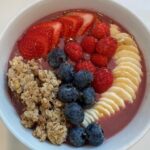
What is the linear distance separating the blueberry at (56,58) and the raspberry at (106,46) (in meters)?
0.09

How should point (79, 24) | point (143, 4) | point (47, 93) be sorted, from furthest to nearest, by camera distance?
point (143, 4), point (79, 24), point (47, 93)

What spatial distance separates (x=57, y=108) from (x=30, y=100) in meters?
0.06

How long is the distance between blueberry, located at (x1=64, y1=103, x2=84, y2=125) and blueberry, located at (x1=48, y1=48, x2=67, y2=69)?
0.11m

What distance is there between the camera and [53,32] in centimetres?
103

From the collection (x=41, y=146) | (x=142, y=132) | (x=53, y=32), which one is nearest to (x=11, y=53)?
(x=53, y=32)

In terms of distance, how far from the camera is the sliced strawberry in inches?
40.3

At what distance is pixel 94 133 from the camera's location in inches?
37.6

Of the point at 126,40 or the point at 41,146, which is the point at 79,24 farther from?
the point at 41,146

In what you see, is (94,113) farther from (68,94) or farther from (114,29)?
(114,29)

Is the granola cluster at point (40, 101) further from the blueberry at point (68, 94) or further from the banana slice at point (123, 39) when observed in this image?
the banana slice at point (123, 39)

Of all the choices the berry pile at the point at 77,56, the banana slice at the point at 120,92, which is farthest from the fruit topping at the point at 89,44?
the banana slice at the point at 120,92

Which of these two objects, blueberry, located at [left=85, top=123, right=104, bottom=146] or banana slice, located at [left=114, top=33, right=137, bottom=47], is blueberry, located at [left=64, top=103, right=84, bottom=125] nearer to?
blueberry, located at [left=85, top=123, right=104, bottom=146]

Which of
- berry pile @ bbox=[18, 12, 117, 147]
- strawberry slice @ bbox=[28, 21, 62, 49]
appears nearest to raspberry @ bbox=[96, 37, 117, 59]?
berry pile @ bbox=[18, 12, 117, 147]

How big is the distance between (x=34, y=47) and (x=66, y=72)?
12 cm
